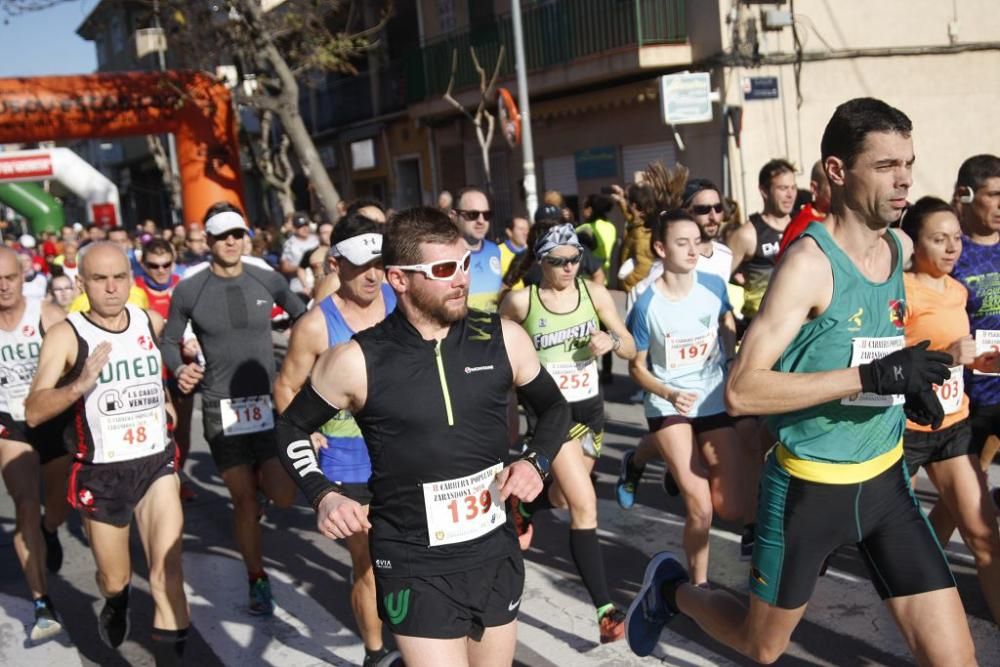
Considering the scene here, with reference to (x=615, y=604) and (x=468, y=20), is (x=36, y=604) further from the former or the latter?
(x=468, y=20)

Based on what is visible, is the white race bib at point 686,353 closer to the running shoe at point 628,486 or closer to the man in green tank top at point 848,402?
the running shoe at point 628,486

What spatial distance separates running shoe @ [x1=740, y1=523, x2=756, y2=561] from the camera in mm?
5844

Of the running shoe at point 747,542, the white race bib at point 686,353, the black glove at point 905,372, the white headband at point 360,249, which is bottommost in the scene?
the running shoe at point 747,542

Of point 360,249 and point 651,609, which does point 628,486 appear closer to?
point 651,609

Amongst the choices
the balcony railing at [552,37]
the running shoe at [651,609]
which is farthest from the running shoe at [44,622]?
the balcony railing at [552,37]

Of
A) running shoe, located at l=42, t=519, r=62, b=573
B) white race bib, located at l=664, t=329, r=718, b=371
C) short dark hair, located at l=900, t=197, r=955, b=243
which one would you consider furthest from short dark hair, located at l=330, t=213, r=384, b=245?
running shoe, located at l=42, t=519, r=62, b=573

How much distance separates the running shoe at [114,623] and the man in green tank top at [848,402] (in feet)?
9.71

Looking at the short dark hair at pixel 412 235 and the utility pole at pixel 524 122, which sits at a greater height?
the utility pole at pixel 524 122

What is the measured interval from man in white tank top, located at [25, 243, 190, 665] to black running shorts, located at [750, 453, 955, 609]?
2.60 m

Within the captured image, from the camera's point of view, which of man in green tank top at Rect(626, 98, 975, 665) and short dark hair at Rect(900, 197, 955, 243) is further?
short dark hair at Rect(900, 197, 955, 243)

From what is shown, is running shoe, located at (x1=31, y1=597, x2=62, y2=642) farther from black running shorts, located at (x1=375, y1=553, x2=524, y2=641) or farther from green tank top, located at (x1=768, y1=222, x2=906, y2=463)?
green tank top, located at (x1=768, y1=222, x2=906, y2=463)

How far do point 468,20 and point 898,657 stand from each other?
874 inches

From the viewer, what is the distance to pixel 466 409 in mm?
3406

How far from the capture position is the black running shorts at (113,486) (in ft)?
15.9
